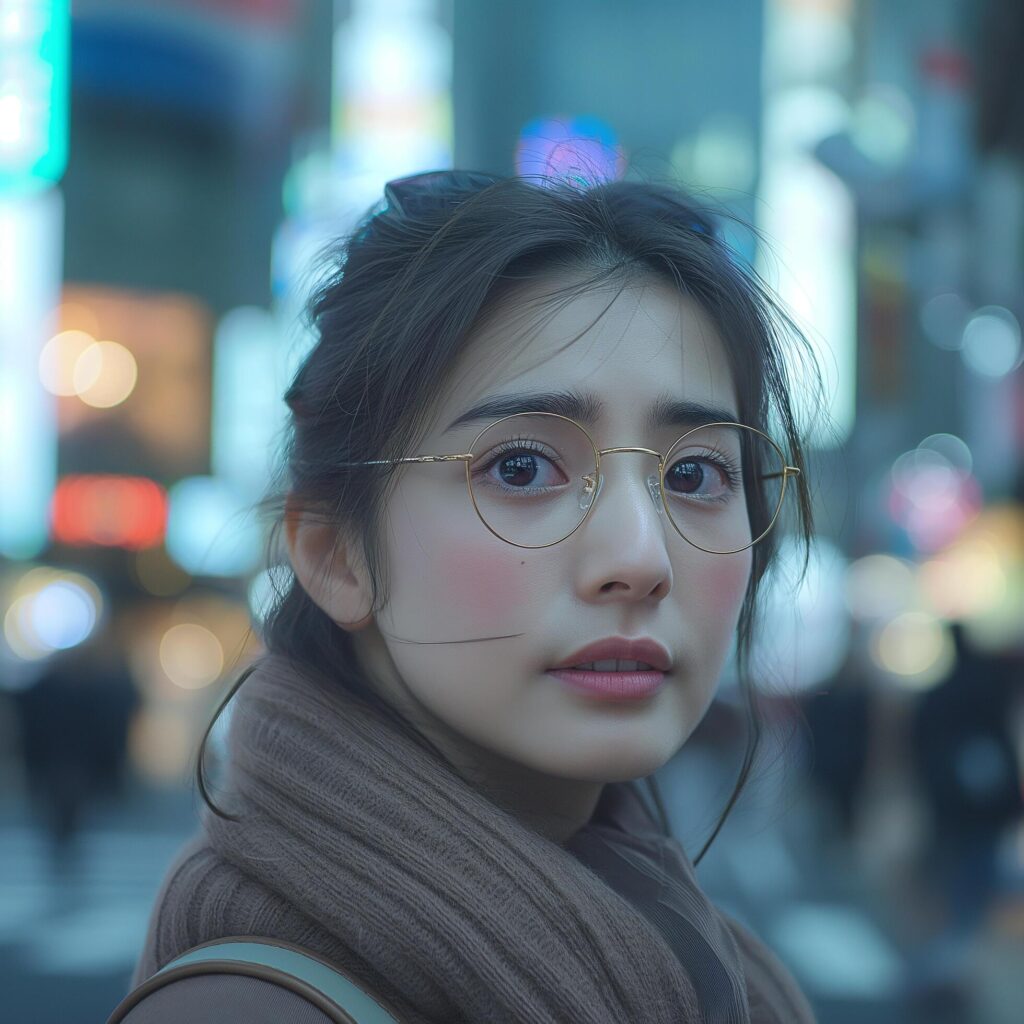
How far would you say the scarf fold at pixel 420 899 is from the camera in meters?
1.22

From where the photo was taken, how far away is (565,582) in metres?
1.31

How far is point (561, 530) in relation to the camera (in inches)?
52.1

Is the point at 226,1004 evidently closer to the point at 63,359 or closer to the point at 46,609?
the point at 46,609

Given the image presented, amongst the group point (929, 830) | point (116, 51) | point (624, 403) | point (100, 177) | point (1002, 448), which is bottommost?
point (929, 830)

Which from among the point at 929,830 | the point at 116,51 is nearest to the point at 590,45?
the point at 116,51

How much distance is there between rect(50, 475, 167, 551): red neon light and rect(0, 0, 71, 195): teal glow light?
14.7 metres

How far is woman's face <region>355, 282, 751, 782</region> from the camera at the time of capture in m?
1.31

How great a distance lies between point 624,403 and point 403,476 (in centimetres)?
25

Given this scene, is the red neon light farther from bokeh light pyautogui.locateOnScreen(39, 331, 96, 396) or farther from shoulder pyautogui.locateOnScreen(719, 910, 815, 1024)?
shoulder pyautogui.locateOnScreen(719, 910, 815, 1024)

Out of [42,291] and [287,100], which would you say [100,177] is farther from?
[287,100]

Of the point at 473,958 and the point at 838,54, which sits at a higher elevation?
the point at 838,54

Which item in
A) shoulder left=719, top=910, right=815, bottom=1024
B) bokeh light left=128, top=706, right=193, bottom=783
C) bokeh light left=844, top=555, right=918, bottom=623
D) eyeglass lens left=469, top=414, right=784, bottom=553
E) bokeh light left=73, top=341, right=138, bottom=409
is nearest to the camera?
eyeglass lens left=469, top=414, right=784, bottom=553

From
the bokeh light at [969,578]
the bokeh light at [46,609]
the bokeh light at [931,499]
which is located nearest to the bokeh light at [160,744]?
the bokeh light at [46,609]

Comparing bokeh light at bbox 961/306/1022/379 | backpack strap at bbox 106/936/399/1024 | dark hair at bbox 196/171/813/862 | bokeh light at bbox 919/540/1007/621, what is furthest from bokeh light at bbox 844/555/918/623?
backpack strap at bbox 106/936/399/1024
